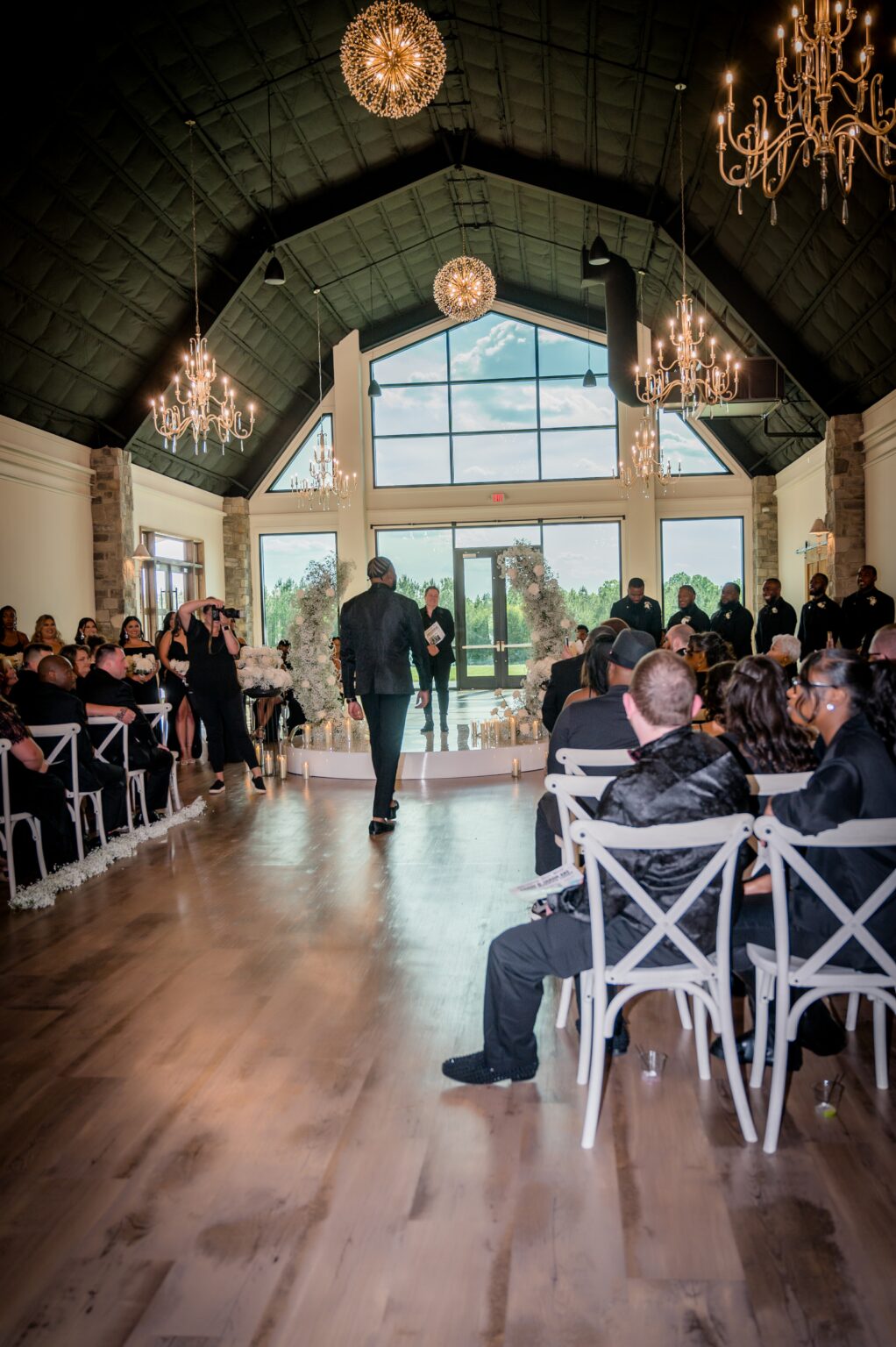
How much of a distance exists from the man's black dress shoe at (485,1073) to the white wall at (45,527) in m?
10.1

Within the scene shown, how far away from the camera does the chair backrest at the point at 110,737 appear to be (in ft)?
21.4

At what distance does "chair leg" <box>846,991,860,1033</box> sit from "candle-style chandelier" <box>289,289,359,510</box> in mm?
11941

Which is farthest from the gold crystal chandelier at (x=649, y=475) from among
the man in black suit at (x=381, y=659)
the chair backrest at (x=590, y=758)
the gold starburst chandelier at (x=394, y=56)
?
the chair backrest at (x=590, y=758)

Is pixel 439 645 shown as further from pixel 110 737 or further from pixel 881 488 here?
pixel 881 488

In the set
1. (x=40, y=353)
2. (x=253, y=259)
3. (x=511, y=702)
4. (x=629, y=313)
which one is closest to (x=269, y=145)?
(x=253, y=259)

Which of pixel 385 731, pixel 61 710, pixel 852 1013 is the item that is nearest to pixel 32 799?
pixel 61 710

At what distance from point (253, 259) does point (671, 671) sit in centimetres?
1267

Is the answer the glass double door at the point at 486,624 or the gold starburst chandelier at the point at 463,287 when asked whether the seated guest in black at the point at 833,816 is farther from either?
the glass double door at the point at 486,624

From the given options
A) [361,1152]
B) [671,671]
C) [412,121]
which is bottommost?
[361,1152]

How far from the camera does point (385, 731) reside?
6695 millimetres

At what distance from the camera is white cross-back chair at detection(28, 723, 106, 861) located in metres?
5.65

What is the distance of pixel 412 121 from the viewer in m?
13.2

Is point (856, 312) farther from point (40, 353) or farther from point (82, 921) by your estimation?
point (82, 921)

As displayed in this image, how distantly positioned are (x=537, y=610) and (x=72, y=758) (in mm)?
5691
